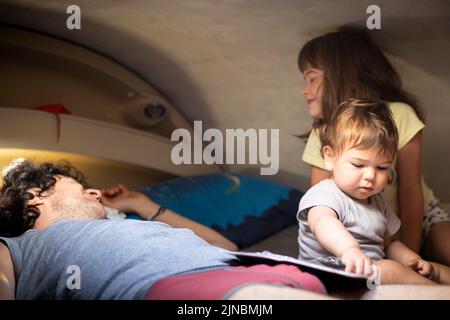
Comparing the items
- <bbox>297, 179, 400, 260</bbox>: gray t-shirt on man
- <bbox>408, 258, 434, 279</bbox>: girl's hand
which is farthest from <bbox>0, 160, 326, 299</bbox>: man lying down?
<bbox>408, 258, 434, 279</bbox>: girl's hand

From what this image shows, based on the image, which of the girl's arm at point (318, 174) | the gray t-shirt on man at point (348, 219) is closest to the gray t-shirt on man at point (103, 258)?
the gray t-shirt on man at point (348, 219)

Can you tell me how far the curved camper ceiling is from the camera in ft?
6.49

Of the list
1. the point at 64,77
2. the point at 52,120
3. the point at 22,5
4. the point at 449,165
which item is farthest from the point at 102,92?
the point at 449,165

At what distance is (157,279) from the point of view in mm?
1152

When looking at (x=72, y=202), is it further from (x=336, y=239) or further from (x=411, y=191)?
(x=411, y=191)

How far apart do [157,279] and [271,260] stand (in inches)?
7.7

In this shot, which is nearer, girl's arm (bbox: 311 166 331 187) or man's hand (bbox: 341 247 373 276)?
man's hand (bbox: 341 247 373 276)

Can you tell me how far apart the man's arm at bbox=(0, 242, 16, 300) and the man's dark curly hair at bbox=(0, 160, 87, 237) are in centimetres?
12

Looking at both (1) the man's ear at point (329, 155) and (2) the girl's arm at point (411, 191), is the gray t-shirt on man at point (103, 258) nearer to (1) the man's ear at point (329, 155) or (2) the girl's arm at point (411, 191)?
(1) the man's ear at point (329, 155)

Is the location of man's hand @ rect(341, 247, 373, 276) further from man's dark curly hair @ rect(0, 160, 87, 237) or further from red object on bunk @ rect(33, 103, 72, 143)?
red object on bunk @ rect(33, 103, 72, 143)

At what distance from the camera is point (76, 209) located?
5.01 feet

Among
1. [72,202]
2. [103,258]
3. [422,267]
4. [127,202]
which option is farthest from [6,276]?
[422,267]

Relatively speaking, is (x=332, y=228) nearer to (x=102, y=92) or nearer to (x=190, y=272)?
(x=190, y=272)

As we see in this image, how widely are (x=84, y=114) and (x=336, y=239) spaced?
1155 mm
